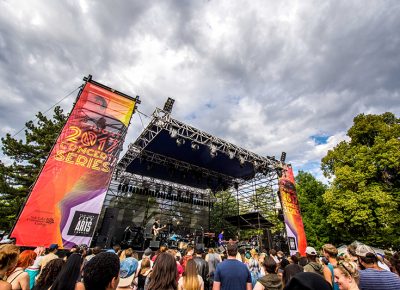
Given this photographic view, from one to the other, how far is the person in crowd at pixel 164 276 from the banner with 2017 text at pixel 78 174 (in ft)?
20.4

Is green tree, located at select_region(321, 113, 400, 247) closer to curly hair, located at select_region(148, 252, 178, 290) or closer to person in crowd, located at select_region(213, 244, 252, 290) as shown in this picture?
person in crowd, located at select_region(213, 244, 252, 290)

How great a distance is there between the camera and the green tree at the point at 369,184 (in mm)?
12539

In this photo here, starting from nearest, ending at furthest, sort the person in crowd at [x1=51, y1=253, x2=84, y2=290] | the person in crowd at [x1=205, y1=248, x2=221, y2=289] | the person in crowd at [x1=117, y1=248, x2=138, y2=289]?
1. the person in crowd at [x1=51, y1=253, x2=84, y2=290]
2. the person in crowd at [x1=117, y1=248, x2=138, y2=289]
3. the person in crowd at [x1=205, y1=248, x2=221, y2=289]

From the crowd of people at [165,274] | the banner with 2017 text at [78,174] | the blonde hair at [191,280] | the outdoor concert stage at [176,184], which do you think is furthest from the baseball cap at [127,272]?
the outdoor concert stage at [176,184]

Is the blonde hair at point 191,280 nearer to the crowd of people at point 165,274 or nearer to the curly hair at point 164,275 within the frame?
the crowd of people at point 165,274

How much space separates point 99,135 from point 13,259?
713 cm

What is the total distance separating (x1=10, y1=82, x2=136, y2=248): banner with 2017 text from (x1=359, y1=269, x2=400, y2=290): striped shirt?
25.1 ft

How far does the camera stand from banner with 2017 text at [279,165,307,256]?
1195 cm

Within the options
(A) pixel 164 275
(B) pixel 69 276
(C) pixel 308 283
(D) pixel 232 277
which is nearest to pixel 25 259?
(B) pixel 69 276

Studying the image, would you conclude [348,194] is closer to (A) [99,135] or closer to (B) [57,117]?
(A) [99,135]

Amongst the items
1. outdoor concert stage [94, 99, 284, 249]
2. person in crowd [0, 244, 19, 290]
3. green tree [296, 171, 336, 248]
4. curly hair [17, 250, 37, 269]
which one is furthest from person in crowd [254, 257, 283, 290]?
green tree [296, 171, 336, 248]

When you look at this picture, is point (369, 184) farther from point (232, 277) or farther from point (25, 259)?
point (25, 259)

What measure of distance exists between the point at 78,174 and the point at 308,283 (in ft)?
27.6

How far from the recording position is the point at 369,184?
13.8m
